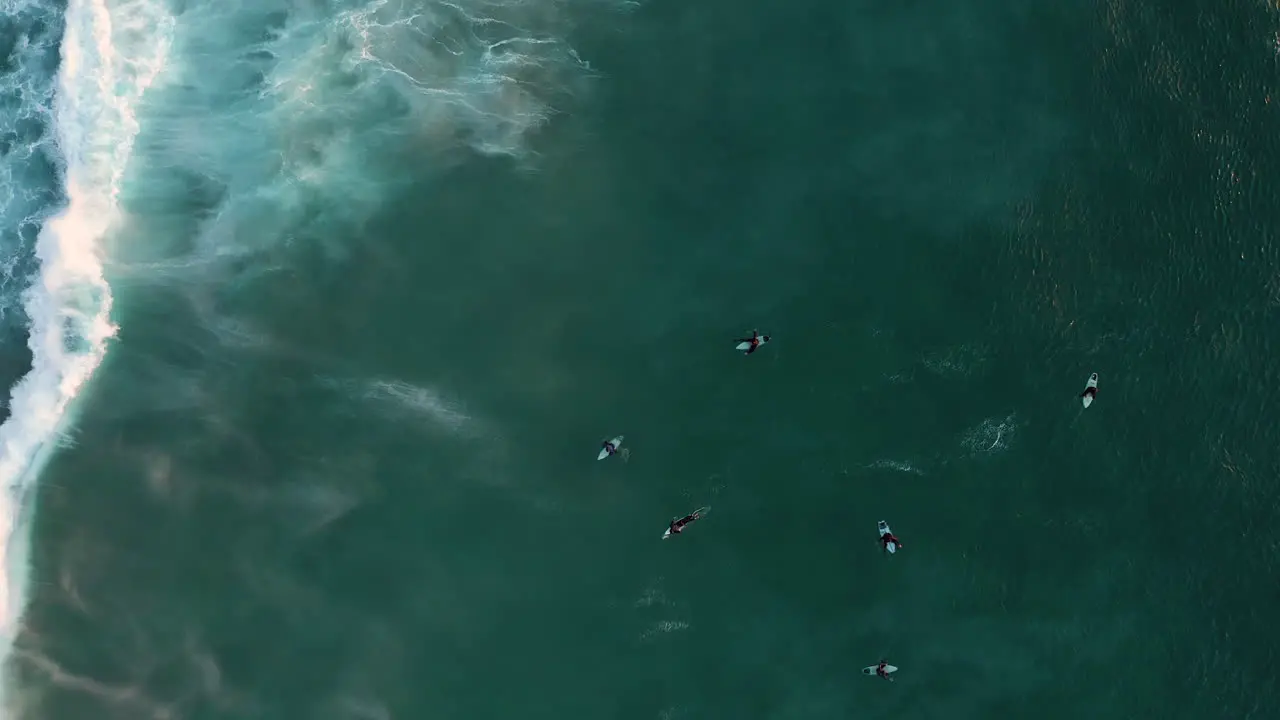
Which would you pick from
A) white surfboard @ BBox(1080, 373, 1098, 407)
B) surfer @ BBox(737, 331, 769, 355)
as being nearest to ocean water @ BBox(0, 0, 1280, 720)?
white surfboard @ BBox(1080, 373, 1098, 407)

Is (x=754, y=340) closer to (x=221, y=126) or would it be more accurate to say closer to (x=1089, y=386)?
(x=1089, y=386)

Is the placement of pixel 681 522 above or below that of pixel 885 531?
above


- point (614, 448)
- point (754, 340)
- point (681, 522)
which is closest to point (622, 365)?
point (614, 448)

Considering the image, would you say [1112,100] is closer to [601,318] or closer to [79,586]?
[601,318]

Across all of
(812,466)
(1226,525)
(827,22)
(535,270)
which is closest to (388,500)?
(535,270)

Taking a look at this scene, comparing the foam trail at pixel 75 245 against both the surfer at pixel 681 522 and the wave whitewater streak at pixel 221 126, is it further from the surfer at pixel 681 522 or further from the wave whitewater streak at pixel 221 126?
the surfer at pixel 681 522

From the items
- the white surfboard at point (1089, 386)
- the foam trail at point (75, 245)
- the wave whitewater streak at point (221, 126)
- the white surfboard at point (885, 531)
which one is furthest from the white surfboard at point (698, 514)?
the foam trail at point (75, 245)

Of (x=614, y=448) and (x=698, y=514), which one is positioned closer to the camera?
(x=614, y=448)
